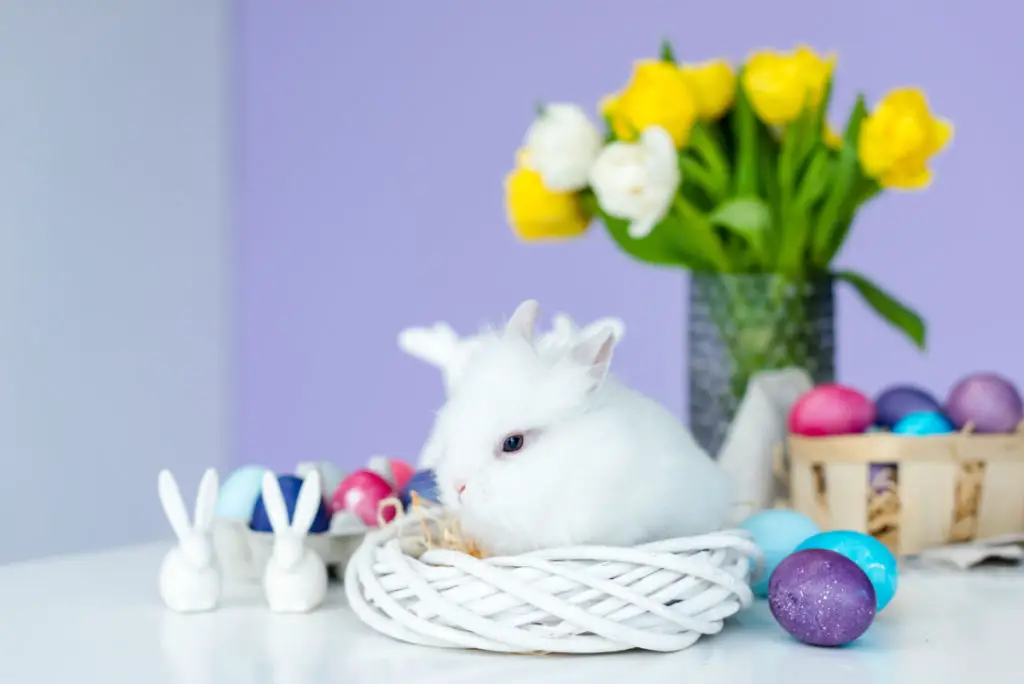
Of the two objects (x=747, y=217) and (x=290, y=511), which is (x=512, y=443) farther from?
(x=747, y=217)

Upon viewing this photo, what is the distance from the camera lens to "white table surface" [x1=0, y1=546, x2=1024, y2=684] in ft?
2.27

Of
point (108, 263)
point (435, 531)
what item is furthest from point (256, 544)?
point (108, 263)

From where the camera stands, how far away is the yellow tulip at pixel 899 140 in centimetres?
124

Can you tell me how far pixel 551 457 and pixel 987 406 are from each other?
0.53 meters

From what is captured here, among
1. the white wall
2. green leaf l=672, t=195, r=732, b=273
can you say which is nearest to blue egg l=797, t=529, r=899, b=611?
green leaf l=672, t=195, r=732, b=273

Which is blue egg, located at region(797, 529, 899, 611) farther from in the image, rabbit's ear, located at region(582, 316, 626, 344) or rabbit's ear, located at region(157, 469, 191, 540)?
rabbit's ear, located at region(157, 469, 191, 540)

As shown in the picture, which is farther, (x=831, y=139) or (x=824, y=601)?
(x=831, y=139)

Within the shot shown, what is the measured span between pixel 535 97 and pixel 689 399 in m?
1.29

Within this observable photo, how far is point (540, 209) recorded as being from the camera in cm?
137

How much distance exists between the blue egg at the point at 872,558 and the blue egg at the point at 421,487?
0.29m

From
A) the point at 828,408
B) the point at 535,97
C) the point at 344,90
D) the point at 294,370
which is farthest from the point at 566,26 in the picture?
the point at 828,408

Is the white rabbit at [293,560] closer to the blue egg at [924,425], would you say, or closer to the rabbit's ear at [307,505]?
the rabbit's ear at [307,505]

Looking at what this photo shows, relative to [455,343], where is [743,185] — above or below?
above

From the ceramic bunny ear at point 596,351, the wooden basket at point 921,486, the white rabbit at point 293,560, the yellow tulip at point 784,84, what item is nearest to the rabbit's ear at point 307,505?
the white rabbit at point 293,560
